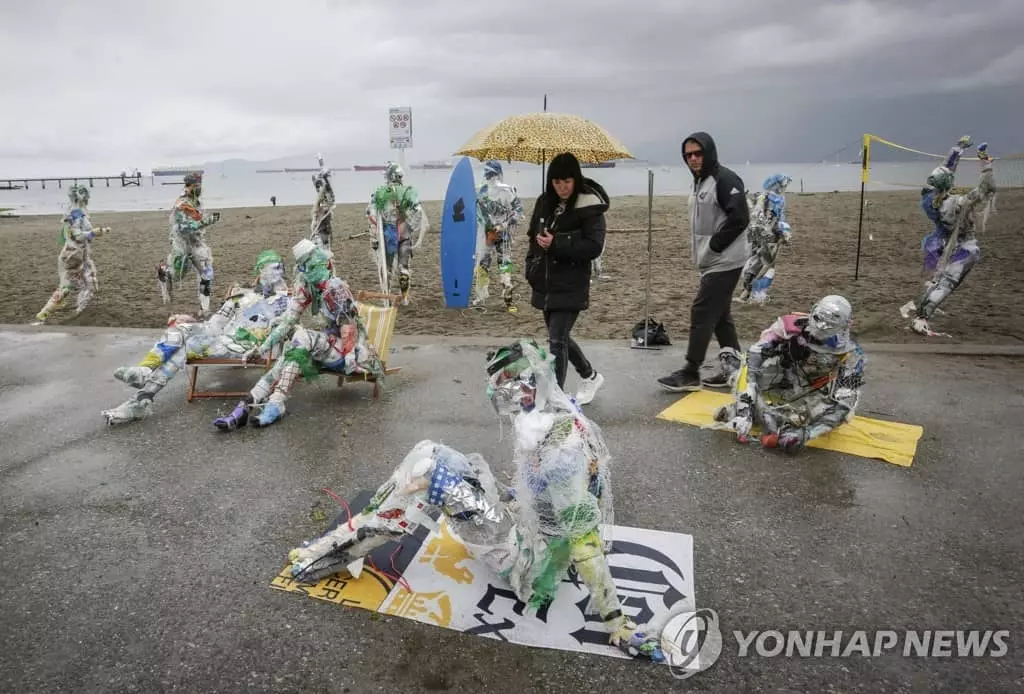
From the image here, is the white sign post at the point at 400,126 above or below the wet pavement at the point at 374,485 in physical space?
above

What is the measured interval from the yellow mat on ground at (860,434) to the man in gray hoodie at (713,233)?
20.2 inches

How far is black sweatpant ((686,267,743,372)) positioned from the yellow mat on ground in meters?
0.49

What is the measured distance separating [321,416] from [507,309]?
460 centimetres

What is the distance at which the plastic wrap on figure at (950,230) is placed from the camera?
7914 millimetres

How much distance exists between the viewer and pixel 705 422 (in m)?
5.43

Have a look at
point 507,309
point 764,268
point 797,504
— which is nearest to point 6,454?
point 797,504

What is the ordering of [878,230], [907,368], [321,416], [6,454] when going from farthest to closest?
[878,230]
[907,368]
[321,416]
[6,454]

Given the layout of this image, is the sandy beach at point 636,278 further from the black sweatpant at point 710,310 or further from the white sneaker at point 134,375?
the white sneaker at point 134,375

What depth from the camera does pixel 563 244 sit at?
4902 millimetres

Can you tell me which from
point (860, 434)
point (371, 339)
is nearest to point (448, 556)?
point (371, 339)

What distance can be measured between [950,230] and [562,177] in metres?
5.99

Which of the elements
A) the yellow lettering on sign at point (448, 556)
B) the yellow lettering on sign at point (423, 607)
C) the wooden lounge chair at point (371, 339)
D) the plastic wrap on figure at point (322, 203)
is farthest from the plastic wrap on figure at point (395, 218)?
the yellow lettering on sign at point (423, 607)

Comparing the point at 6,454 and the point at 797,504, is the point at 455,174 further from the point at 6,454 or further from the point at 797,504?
the point at 797,504

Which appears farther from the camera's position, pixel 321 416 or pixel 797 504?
pixel 321 416
